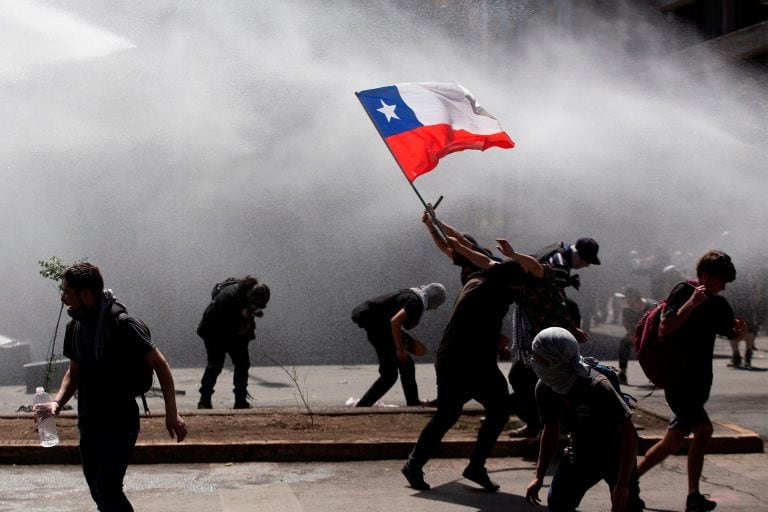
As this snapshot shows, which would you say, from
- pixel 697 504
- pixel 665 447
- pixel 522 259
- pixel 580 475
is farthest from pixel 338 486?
pixel 580 475

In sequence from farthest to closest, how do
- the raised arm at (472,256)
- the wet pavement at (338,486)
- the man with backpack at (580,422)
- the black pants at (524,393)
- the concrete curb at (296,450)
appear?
the black pants at (524,393) < the concrete curb at (296,450) < the raised arm at (472,256) < the wet pavement at (338,486) < the man with backpack at (580,422)

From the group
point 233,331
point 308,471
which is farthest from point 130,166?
point 308,471

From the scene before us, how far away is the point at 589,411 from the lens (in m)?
4.44

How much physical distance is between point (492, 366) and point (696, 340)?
50.9 inches

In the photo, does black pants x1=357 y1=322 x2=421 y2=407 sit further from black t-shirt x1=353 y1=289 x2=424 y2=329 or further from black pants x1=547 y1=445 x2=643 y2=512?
black pants x1=547 y1=445 x2=643 y2=512

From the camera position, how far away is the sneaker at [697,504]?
5.80m

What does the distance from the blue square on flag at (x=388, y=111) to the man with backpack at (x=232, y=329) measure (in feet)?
9.35

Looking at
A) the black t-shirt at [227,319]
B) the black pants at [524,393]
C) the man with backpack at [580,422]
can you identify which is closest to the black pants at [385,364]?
the black t-shirt at [227,319]

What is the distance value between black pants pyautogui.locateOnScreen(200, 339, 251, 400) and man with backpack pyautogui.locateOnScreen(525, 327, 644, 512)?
16.8 feet

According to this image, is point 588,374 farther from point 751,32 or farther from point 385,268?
point 751,32

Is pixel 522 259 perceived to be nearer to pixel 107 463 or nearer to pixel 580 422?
pixel 580 422

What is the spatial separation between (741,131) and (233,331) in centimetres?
1117

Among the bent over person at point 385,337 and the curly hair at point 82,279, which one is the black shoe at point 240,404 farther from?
the curly hair at point 82,279

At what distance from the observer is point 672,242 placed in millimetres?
18312
